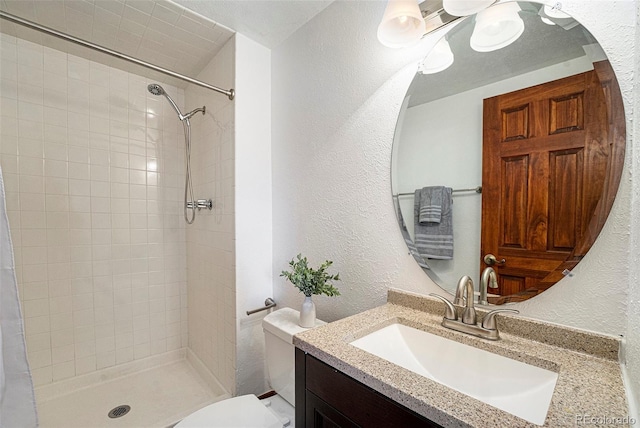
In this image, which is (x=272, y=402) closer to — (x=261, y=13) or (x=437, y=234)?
(x=437, y=234)

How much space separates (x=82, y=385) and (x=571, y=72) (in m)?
3.00

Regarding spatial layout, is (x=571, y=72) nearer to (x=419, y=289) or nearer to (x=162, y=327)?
(x=419, y=289)

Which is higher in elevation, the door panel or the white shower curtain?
A: the door panel

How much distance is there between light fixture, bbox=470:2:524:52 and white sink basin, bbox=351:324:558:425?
3.13 feet

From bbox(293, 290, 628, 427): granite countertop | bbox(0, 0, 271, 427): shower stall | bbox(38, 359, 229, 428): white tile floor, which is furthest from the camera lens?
bbox(0, 0, 271, 427): shower stall

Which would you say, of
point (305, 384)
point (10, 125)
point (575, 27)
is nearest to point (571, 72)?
point (575, 27)

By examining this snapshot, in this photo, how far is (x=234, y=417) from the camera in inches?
43.7

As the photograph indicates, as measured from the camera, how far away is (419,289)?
105 centimetres

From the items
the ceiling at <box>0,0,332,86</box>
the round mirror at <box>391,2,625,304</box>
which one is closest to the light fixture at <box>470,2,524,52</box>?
the round mirror at <box>391,2,625,304</box>

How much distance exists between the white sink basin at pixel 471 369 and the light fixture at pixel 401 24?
40.6 inches

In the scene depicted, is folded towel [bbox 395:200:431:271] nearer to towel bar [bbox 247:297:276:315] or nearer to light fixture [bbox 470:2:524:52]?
light fixture [bbox 470:2:524:52]

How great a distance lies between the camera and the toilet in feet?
3.57

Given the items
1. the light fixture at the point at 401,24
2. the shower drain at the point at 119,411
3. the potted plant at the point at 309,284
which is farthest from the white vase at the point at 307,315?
the shower drain at the point at 119,411

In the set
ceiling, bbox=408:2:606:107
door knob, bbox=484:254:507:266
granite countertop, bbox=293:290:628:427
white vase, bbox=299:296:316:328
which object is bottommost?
white vase, bbox=299:296:316:328
